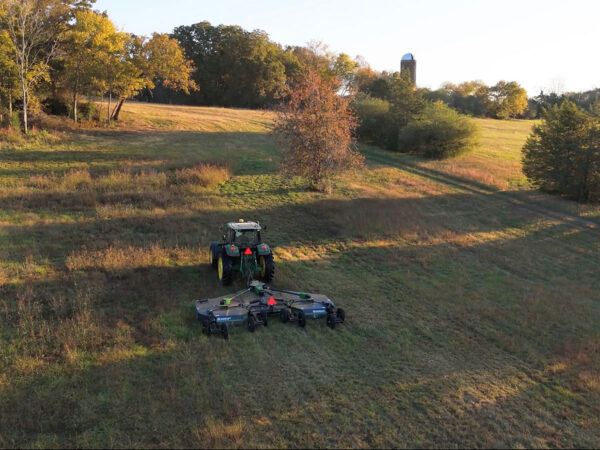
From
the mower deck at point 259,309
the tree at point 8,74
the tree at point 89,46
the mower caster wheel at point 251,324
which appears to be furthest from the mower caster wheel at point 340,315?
the tree at point 89,46

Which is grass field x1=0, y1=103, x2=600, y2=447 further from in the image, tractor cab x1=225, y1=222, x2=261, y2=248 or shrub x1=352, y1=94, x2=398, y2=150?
shrub x1=352, y1=94, x2=398, y2=150

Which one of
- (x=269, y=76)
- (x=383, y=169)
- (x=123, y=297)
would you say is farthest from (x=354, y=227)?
(x=269, y=76)

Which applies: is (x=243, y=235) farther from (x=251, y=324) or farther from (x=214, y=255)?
(x=251, y=324)

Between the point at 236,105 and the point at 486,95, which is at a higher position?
the point at 486,95

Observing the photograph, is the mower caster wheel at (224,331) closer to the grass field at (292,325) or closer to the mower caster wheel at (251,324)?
the grass field at (292,325)

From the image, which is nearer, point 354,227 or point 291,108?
point 354,227

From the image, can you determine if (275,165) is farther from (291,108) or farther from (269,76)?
(269,76)

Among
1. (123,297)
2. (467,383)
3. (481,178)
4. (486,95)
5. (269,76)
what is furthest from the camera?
(486,95)

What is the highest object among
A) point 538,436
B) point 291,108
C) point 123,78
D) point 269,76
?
point 269,76
